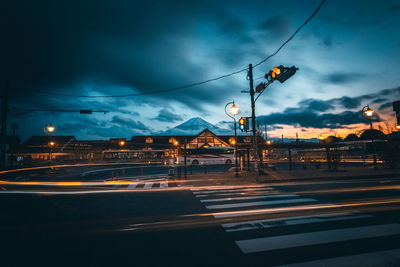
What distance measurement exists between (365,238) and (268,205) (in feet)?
10.2

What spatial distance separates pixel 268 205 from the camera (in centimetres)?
681

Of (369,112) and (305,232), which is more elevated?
(369,112)

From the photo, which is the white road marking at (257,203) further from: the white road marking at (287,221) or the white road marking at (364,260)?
the white road marking at (364,260)

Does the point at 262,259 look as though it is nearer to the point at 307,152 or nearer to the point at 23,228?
the point at 23,228

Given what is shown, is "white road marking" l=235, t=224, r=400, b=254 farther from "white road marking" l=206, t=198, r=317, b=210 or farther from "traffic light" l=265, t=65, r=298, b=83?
"traffic light" l=265, t=65, r=298, b=83

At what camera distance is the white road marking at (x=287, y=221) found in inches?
187

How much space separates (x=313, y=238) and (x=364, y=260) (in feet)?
3.23

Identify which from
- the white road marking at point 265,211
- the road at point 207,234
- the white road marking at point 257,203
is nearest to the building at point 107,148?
the white road marking at point 257,203

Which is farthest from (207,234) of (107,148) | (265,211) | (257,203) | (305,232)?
(107,148)

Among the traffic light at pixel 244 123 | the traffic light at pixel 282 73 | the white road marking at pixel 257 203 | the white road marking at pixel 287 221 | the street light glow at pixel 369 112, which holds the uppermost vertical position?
the traffic light at pixel 282 73

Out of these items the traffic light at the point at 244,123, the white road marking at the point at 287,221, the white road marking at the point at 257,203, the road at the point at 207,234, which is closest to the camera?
the road at the point at 207,234

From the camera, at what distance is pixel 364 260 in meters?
3.04

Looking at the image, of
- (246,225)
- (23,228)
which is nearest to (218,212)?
(246,225)

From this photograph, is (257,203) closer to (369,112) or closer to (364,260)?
(364,260)
